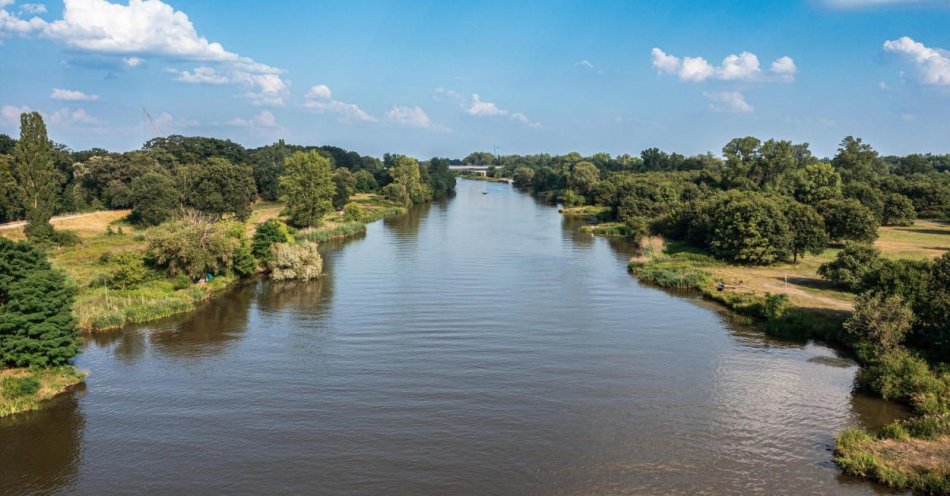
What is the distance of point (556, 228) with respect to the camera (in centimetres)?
8706

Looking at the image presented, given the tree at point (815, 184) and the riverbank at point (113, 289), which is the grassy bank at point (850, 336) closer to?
the tree at point (815, 184)

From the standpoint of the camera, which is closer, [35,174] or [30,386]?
[30,386]

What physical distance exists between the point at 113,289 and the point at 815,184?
7706 cm

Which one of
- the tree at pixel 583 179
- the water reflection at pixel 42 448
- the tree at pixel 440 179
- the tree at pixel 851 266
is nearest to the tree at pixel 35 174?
the water reflection at pixel 42 448

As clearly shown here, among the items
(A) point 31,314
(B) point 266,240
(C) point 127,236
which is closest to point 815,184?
(B) point 266,240

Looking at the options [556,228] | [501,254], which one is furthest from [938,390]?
[556,228]

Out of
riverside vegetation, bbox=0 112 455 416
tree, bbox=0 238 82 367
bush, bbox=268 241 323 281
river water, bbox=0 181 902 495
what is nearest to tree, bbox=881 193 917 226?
river water, bbox=0 181 902 495

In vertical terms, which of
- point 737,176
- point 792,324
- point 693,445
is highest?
point 737,176

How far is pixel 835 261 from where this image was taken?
45.3 meters

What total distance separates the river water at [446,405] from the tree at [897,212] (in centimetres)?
4951

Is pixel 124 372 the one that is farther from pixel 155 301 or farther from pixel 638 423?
pixel 638 423

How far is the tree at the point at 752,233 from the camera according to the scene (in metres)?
53.0

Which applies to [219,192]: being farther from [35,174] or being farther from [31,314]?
[31,314]

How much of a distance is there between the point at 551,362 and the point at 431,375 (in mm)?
6180
